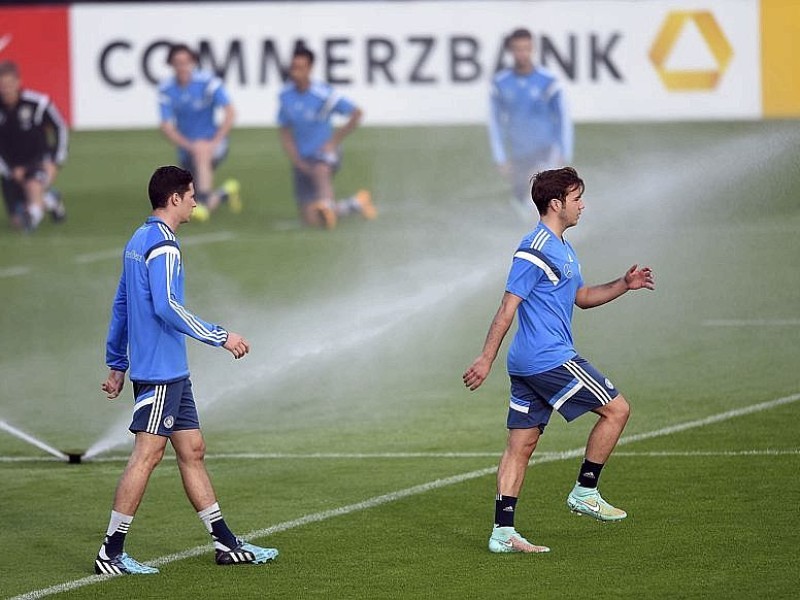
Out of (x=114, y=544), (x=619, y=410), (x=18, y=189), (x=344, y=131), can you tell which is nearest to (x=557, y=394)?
(x=619, y=410)

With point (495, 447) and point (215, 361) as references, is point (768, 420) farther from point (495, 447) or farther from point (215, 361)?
point (215, 361)

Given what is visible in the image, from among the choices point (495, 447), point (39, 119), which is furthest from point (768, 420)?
point (39, 119)

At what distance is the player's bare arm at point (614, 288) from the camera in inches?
336

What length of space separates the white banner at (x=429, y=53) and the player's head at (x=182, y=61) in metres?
2.54

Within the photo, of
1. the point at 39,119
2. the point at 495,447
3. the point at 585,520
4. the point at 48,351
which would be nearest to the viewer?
the point at 585,520

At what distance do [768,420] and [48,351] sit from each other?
20.5 feet

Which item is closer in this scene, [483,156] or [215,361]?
[215,361]

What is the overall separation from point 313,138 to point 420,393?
975 centimetres

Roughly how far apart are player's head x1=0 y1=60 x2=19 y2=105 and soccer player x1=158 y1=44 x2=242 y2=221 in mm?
1737

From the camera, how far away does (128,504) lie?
8102mm

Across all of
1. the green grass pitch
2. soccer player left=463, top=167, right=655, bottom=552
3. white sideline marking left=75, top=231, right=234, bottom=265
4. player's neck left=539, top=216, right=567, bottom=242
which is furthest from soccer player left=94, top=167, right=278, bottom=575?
white sideline marking left=75, top=231, right=234, bottom=265

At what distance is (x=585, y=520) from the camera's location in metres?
9.04

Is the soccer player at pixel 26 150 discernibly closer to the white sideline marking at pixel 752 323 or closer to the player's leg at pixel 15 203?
the player's leg at pixel 15 203

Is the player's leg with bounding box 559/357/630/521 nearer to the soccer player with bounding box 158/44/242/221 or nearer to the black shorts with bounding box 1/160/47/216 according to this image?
the soccer player with bounding box 158/44/242/221
